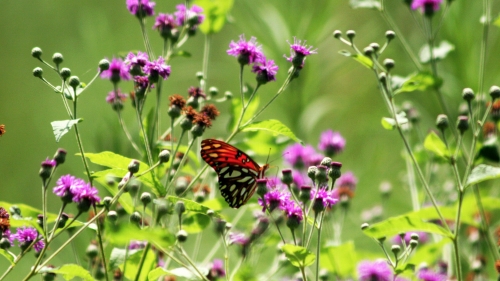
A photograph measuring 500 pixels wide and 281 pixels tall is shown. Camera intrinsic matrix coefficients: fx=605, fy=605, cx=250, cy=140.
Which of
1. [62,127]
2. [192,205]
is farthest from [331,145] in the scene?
[62,127]

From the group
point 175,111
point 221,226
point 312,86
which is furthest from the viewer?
point 312,86

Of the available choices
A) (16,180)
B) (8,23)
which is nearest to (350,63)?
(16,180)

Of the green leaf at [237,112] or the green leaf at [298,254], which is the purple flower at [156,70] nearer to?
the green leaf at [237,112]

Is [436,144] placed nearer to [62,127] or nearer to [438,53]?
[438,53]

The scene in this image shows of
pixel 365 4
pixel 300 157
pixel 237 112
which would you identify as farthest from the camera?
pixel 300 157

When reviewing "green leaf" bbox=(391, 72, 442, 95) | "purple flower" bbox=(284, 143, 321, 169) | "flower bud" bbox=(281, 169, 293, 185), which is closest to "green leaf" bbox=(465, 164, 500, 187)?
"green leaf" bbox=(391, 72, 442, 95)

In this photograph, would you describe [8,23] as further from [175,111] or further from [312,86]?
[175,111]
